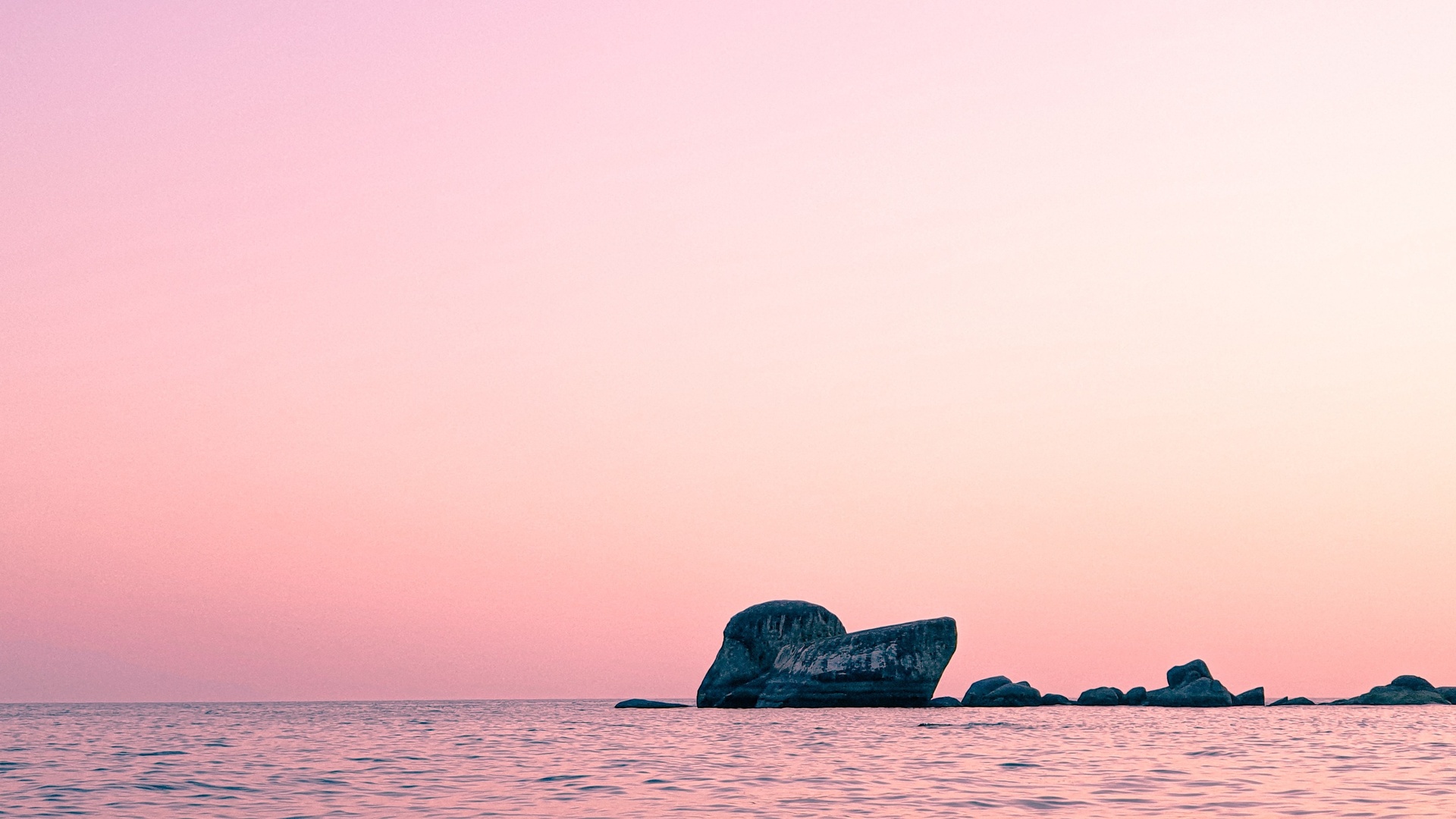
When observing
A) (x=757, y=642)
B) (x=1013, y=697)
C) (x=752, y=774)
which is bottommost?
(x=752, y=774)

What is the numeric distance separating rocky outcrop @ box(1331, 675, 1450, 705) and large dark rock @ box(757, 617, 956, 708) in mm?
46631

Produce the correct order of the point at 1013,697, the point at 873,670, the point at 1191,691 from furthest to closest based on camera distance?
the point at 1013,697
the point at 1191,691
the point at 873,670

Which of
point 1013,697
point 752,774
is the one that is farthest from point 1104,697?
point 752,774

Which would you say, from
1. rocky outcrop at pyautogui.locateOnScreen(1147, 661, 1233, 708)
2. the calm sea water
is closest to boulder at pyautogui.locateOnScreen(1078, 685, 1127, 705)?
rocky outcrop at pyautogui.locateOnScreen(1147, 661, 1233, 708)

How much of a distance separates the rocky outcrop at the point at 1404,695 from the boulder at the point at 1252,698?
10044 millimetres

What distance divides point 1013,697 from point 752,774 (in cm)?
10472

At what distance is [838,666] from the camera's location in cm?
12000

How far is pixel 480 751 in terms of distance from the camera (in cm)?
4575

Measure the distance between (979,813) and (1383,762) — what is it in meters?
18.3

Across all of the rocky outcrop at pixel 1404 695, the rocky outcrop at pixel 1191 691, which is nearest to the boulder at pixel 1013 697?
the rocky outcrop at pixel 1191 691

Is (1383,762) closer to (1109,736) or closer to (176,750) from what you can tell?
(1109,736)

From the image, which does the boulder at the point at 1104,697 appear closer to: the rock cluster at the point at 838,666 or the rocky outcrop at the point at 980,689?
the rocky outcrop at the point at 980,689

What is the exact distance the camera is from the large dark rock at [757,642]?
435ft

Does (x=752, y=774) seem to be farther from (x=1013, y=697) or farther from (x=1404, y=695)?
(x=1404, y=695)
